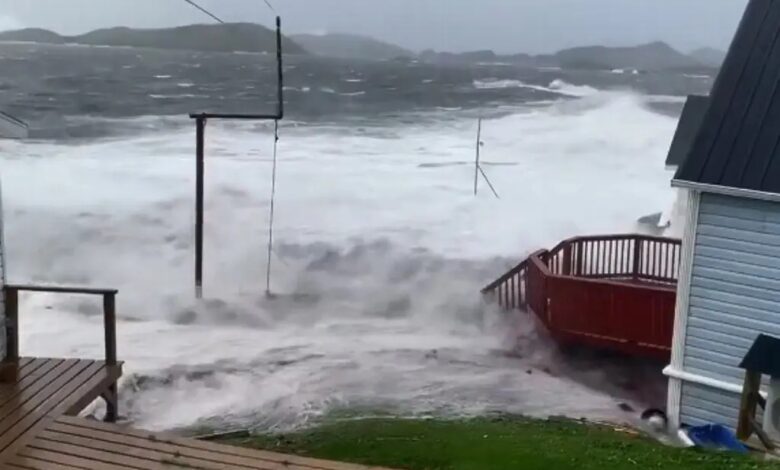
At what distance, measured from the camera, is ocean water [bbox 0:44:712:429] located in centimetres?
1309

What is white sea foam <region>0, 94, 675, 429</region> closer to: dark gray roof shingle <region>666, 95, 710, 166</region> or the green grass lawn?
the green grass lawn

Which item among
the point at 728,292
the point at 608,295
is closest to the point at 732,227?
the point at 728,292

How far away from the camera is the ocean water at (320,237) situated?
1309cm

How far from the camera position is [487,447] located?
8430 mm

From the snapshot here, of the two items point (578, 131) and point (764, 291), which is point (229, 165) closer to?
point (578, 131)

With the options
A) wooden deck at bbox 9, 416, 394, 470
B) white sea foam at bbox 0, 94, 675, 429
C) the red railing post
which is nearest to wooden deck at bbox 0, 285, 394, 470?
wooden deck at bbox 9, 416, 394, 470

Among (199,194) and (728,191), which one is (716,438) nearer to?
(728,191)

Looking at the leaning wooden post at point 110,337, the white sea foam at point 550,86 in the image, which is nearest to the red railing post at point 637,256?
the leaning wooden post at point 110,337

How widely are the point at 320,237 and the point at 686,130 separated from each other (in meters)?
11.8

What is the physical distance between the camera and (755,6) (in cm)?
1072

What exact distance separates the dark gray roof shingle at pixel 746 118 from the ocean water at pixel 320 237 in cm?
336

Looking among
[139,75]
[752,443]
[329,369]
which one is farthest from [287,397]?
[139,75]

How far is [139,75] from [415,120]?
3884 cm

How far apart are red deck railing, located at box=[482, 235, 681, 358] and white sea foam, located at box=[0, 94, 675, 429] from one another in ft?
2.55
